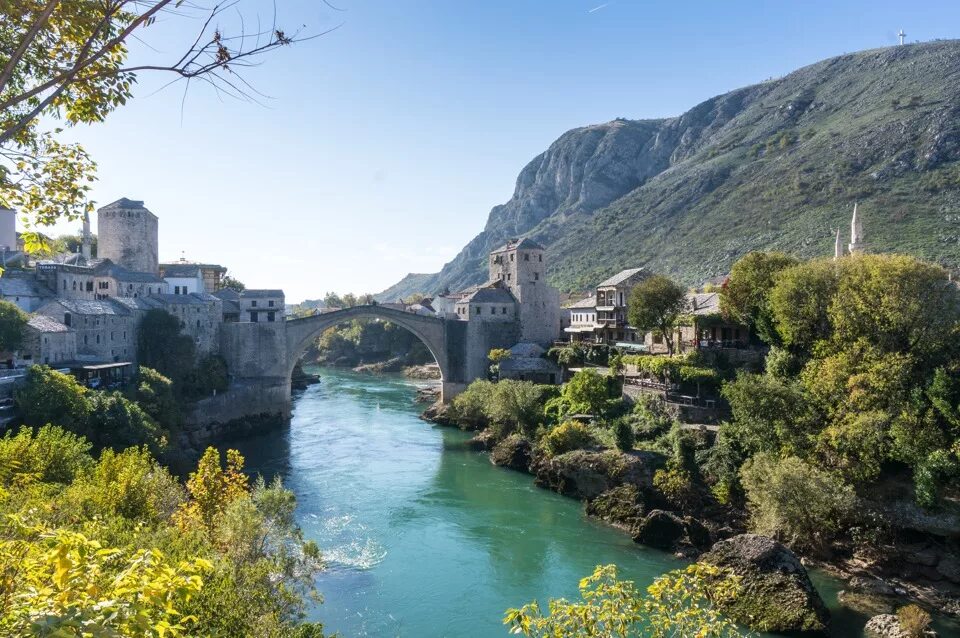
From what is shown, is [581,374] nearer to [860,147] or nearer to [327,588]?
[327,588]

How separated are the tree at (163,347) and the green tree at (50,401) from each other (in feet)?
41.4

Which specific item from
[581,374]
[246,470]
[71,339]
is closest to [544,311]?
[581,374]

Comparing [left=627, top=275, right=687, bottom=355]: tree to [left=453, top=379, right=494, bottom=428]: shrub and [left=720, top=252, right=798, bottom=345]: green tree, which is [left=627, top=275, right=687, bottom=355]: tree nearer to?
[left=720, top=252, right=798, bottom=345]: green tree

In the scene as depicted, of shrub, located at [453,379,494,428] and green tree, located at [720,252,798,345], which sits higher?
green tree, located at [720,252,798,345]

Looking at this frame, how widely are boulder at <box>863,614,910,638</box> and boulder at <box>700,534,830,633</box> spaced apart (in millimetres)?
947

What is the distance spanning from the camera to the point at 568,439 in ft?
94.8

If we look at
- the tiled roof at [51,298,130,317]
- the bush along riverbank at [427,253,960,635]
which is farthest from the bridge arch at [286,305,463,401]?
the bush along riverbank at [427,253,960,635]

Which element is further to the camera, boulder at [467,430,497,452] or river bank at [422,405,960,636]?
boulder at [467,430,497,452]

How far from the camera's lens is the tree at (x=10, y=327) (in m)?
27.3

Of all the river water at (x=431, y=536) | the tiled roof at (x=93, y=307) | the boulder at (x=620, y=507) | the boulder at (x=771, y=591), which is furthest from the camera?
the tiled roof at (x=93, y=307)

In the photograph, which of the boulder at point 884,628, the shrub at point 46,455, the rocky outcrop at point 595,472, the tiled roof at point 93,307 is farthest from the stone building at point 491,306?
the boulder at point 884,628

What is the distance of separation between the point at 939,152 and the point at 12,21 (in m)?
70.6

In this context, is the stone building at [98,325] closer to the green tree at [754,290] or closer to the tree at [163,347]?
the tree at [163,347]

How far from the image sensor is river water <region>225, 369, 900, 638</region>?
16953mm
